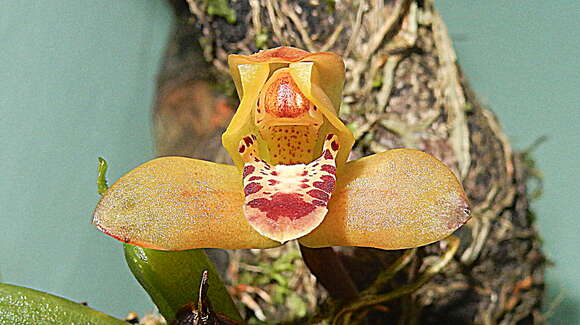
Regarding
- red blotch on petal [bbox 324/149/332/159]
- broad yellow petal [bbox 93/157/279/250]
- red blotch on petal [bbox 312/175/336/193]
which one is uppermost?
red blotch on petal [bbox 324/149/332/159]

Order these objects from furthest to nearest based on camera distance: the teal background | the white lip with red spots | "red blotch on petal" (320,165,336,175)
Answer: the teal background → "red blotch on petal" (320,165,336,175) → the white lip with red spots

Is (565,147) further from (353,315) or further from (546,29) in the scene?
(353,315)

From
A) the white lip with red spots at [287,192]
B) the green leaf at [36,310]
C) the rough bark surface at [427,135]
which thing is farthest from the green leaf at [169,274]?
the rough bark surface at [427,135]

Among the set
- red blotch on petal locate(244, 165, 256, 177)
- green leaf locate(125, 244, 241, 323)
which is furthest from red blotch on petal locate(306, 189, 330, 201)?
green leaf locate(125, 244, 241, 323)

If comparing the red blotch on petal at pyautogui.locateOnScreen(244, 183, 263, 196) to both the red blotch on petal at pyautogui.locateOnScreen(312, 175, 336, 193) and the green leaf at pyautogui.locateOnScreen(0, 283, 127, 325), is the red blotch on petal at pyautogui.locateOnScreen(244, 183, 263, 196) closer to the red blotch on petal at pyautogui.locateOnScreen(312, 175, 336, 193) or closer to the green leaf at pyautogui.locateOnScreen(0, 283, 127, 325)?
the red blotch on petal at pyautogui.locateOnScreen(312, 175, 336, 193)

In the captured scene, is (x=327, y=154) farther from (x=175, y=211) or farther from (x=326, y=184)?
(x=175, y=211)

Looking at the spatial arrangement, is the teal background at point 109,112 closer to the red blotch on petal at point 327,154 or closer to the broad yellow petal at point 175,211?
the broad yellow petal at point 175,211

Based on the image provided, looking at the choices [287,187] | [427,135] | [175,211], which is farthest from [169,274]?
[427,135]
